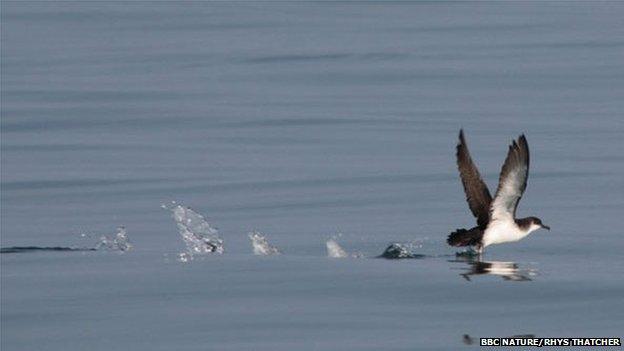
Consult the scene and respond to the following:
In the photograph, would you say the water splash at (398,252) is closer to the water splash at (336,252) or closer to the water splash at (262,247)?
the water splash at (336,252)

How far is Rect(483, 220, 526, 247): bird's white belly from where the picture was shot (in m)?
17.1

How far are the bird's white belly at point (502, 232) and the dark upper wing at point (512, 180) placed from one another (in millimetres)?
72

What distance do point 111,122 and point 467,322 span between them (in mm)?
15788

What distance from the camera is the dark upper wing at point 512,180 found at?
53.8 feet

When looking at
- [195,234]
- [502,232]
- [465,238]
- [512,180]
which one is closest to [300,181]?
[195,234]

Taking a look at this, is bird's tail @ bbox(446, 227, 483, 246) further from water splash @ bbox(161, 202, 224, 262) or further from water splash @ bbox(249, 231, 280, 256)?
Result: water splash @ bbox(161, 202, 224, 262)

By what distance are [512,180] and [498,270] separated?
895 millimetres

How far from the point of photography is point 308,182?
22234mm

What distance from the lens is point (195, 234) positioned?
17516 millimetres

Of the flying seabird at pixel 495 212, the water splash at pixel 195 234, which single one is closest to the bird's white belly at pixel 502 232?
the flying seabird at pixel 495 212

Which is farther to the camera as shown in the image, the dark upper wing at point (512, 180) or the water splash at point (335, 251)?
the water splash at point (335, 251)

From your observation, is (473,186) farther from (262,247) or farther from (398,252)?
(262,247)

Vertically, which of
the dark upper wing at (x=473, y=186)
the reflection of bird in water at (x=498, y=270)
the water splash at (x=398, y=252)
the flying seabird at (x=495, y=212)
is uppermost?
the dark upper wing at (x=473, y=186)

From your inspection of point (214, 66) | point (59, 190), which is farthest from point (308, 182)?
point (214, 66)
